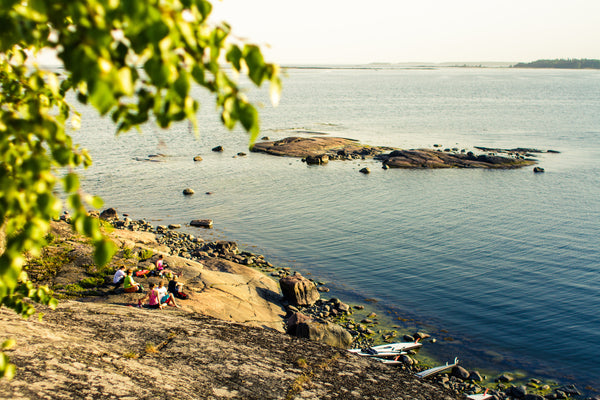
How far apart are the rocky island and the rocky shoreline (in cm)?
3584

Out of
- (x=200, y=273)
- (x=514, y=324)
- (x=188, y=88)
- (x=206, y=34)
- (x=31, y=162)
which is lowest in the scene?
(x=514, y=324)

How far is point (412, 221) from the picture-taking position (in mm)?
43875

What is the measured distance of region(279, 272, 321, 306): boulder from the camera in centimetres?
2705

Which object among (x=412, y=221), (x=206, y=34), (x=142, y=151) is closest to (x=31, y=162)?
(x=206, y=34)

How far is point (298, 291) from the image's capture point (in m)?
27.1

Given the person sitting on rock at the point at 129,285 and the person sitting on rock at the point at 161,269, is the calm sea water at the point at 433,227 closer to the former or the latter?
the person sitting on rock at the point at 161,269

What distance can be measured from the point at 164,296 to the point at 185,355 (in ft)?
19.7

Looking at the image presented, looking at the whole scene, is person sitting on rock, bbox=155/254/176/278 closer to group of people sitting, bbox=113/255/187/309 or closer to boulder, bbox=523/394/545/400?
group of people sitting, bbox=113/255/187/309

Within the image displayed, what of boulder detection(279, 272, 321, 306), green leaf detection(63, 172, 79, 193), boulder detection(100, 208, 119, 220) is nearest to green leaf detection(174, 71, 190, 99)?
green leaf detection(63, 172, 79, 193)

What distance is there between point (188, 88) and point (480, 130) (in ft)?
350

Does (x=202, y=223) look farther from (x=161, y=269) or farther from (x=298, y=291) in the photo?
(x=161, y=269)

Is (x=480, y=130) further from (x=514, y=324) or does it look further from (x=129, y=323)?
(x=129, y=323)

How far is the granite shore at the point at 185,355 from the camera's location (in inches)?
485

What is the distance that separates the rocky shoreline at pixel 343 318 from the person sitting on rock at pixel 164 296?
19.1ft
